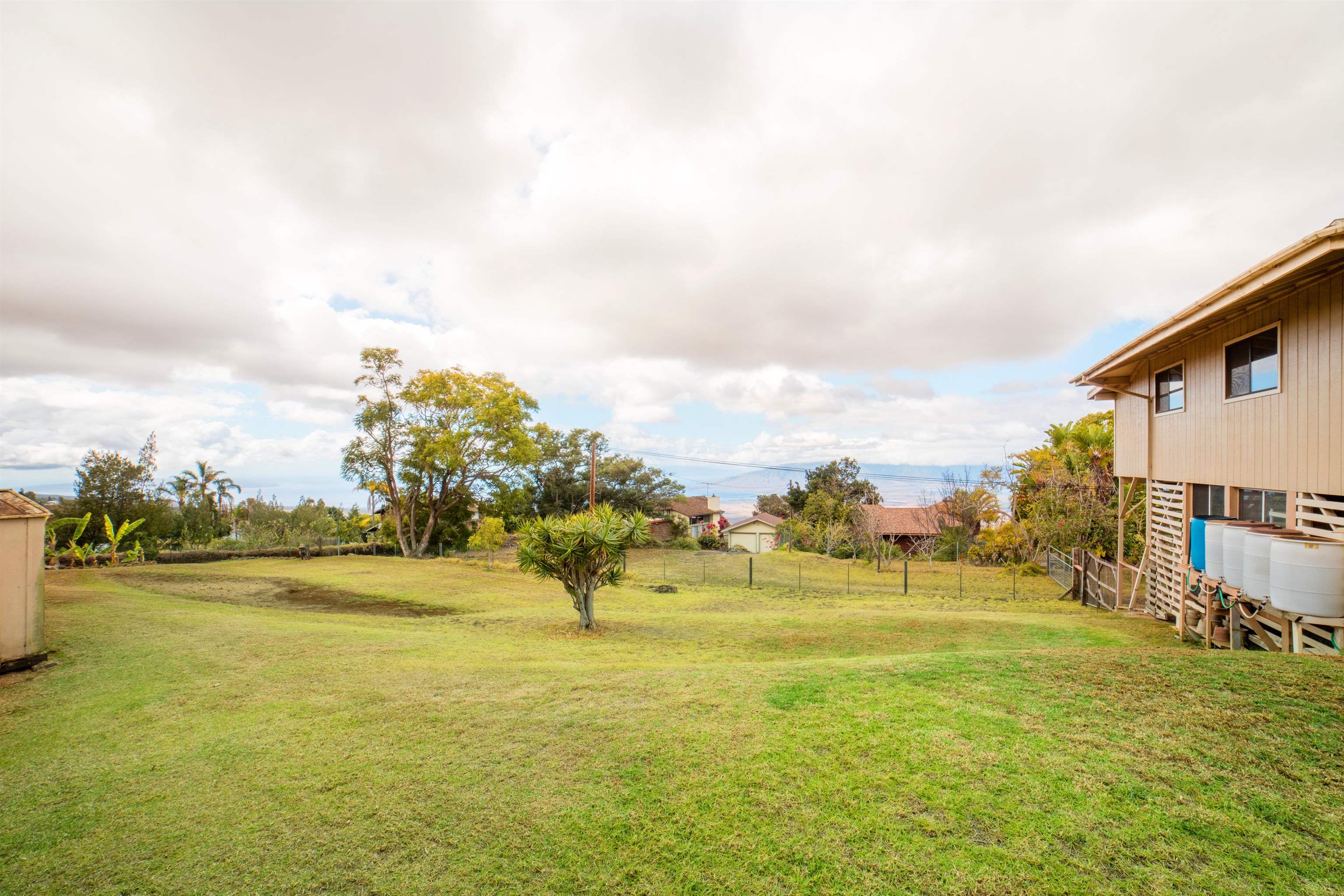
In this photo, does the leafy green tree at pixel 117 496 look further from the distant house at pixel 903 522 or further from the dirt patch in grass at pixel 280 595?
the distant house at pixel 903 522

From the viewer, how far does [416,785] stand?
374 cm

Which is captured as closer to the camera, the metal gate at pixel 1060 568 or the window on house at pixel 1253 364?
the window on house at pixel 1253 364

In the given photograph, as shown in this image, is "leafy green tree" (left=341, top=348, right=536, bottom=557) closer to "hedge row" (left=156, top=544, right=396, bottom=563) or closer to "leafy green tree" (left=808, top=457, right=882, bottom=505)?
"hedge row" (left=156, top=544, right=396, bottom=563)

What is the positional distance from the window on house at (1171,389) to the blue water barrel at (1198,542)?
8.01 feet

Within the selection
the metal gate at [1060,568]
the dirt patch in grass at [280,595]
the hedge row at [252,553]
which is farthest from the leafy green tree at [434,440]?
the metal gate at [1060,568]

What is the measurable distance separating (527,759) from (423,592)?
43.0 feet

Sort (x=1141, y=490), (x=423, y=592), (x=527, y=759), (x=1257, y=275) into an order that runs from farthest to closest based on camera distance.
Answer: (x=1141, y=490), (x=423, y=592), (x=1257, y=275), (x=527, y=759)

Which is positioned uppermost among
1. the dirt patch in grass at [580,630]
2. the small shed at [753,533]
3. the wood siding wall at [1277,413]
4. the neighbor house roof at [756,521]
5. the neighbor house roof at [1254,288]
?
the neighbor house roof at [1254,288]

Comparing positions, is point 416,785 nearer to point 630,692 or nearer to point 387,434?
point 630,692

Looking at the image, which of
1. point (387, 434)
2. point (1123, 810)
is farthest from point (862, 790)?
point (387, 434)

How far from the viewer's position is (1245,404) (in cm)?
863

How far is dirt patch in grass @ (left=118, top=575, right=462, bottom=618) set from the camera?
43.4ft

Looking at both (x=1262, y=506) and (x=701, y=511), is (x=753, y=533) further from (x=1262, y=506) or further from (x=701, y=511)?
(x=1262, y=506)

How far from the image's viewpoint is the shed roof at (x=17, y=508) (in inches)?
248
